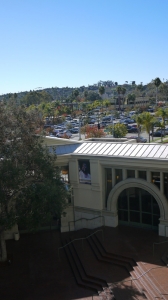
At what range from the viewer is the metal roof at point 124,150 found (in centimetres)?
2003

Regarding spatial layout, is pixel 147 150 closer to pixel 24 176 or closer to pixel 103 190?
pixel 103 190

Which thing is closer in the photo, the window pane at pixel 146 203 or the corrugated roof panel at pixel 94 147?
the window pane at pixel 146 203

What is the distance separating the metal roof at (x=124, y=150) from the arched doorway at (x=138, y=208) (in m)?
2.55

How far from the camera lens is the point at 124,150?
21297mm

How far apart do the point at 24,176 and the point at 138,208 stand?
8568 millimetres

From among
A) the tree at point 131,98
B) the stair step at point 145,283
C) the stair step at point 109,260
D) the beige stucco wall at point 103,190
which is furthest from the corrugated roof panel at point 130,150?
the tree at point 131,98

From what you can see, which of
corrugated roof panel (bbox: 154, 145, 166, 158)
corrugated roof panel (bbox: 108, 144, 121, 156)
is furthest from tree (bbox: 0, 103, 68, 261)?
corrugated roof panel (bbox: 154, 145, 166, 158)

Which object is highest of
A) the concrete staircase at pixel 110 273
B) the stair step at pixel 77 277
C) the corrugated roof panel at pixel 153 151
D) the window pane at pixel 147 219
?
the corrugated roof panel at pixel 153 151

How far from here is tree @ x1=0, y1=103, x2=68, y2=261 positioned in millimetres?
16859

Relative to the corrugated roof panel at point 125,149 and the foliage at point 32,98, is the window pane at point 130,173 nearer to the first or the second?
the corrugated roof panel at point 125,149

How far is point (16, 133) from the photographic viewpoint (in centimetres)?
1739

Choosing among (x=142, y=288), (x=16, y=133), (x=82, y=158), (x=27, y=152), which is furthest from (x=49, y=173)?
(x=142, y=288)

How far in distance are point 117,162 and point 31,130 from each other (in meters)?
6.26

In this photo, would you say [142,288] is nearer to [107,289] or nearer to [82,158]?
[107,289]
